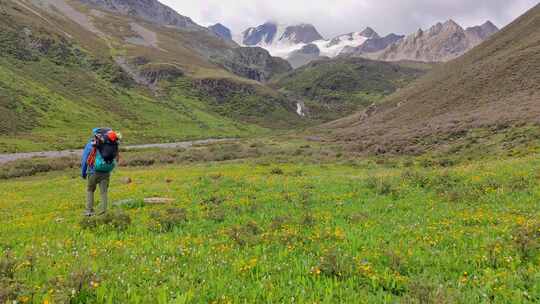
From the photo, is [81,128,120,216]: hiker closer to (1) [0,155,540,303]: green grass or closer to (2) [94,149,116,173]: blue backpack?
(2) [94,149,116,173]: blue backpack

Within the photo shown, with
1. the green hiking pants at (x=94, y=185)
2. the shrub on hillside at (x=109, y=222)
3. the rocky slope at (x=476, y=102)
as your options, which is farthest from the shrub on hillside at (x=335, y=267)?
the rocky slope at (x=476, y=102)

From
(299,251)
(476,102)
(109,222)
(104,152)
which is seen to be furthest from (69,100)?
(299,251)

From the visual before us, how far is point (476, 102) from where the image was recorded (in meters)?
57.5

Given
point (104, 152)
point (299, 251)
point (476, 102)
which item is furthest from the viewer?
point (476, 102)

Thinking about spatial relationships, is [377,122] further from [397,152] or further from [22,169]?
[22,169]

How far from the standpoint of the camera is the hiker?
1297 cm

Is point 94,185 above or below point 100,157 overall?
below

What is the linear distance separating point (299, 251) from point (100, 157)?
9118 millimetres

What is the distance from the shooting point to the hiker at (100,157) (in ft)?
42.5

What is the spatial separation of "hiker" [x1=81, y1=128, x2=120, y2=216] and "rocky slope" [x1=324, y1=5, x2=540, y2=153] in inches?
1430

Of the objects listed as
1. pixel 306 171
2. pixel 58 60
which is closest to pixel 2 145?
pixel 306 171

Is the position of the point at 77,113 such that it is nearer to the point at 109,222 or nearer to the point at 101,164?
the point at 101,164

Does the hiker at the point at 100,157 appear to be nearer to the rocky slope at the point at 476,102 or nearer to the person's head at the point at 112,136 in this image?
the person's head at the point at 112,136

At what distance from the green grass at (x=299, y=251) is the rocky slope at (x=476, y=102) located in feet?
94.0
